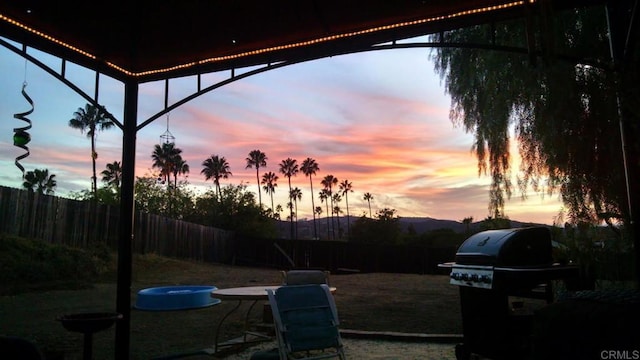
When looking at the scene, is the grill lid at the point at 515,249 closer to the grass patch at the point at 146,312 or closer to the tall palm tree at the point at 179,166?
the grass patch at the point at 146,312

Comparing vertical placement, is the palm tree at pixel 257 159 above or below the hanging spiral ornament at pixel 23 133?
above

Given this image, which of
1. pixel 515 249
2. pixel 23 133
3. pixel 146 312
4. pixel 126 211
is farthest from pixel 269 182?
pixel 515 249

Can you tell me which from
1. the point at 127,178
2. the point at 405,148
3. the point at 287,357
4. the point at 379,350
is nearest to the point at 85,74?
the point at 127,178

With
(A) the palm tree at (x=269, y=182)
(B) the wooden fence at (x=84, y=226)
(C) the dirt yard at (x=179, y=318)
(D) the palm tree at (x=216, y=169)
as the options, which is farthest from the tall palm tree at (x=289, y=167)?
(C) the dirt yard at (x=179, y=318)

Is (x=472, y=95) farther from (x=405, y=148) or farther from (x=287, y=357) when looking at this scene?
(x=287, y=357)

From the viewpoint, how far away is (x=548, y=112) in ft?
22.9

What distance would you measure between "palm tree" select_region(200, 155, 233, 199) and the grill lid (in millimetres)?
50958

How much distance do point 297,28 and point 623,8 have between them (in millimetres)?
2682

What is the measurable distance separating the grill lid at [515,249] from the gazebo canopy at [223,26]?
5.96ft

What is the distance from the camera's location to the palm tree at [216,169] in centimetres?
5334

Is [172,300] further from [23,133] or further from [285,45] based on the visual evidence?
[285,45]

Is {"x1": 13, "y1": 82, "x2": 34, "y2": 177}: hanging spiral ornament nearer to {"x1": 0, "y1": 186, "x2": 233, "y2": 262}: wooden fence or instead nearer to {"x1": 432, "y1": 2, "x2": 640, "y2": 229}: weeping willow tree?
{"x1": 432, "y1": 2, "x2": 640, "y2": 229}: weeping willow tree

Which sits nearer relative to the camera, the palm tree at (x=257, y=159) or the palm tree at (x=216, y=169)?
the palm tree at (x=216, y=169)

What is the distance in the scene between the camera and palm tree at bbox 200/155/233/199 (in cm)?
5334
